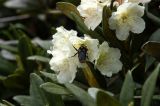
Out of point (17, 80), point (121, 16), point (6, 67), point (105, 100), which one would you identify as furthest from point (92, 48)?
point (6, 67)

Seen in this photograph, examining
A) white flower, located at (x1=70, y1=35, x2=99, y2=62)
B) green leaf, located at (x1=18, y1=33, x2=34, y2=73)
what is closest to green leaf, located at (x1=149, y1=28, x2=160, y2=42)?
white flower, located at (x1=70, y1=35, x2=99, y2=62)

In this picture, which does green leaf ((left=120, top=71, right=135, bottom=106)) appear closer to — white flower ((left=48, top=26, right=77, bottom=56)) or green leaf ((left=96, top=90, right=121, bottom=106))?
→ green leaf ((left=96, top=90, right=121, bottom=106))

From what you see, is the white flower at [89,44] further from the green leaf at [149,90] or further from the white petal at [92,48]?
the green leaf at [149,90]

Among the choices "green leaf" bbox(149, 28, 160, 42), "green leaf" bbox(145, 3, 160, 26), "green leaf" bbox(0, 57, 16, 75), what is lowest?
"green leaf" bbox(0, 57, 16, 75)

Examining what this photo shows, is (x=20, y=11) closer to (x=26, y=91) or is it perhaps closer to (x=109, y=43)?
(x=26, y=91)

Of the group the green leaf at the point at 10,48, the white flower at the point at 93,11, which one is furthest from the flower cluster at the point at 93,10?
the green leaf at the point at 10,48

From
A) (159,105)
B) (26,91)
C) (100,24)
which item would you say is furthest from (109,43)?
(26,91)
